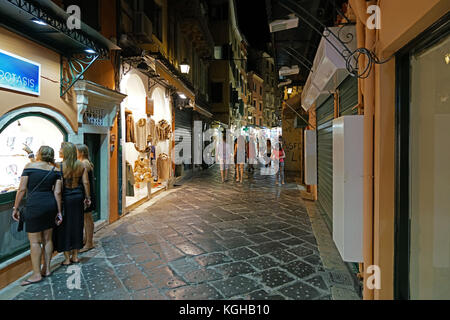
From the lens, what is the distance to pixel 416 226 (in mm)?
2625

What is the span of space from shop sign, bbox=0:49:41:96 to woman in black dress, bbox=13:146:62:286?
999 millimetres

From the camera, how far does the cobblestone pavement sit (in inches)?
144

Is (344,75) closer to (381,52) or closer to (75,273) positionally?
(381,52)

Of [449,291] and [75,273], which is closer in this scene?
[449,291]

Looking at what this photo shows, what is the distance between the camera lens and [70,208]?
4.46 metres

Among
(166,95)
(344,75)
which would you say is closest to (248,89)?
(166,95)

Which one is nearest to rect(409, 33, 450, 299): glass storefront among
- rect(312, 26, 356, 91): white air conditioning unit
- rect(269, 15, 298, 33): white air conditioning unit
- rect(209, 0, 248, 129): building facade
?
rect(312, 26, 356, 91): white air conditioning unit

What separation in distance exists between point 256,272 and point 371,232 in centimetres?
178

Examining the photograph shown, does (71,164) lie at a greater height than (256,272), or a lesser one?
greater

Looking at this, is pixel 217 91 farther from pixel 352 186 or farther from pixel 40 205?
pixel 352 186

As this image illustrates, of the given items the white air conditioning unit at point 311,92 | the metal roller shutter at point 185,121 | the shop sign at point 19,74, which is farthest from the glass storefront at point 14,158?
the metal roller shutter at point 185,121

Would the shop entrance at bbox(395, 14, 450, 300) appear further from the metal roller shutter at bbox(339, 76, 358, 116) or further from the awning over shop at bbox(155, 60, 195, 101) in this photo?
the awning over shop at bbox(155, 60, 195, 101)

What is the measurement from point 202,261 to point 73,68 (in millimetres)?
4252

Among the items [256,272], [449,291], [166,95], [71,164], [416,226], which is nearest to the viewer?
[449,291]
